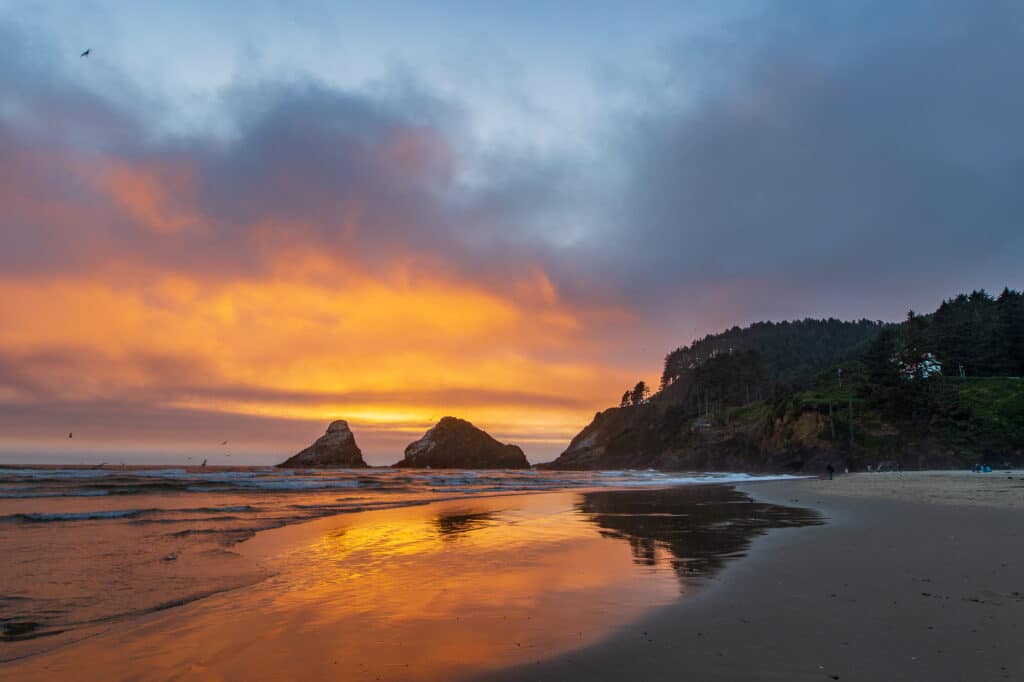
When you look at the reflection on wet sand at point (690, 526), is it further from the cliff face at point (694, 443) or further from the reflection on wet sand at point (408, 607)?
the cliff face at point (694, 443)

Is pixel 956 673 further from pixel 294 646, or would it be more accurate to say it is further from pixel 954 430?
pixel 954 430

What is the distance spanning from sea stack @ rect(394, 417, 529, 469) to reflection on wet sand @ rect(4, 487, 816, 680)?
138 meters

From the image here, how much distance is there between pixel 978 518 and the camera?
16.2m

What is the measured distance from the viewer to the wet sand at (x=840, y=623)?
5.16m

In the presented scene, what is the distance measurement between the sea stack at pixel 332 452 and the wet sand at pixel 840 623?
453 feet

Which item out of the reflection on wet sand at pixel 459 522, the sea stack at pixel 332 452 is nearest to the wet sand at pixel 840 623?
the reflection on wet sand at pixel 459 522

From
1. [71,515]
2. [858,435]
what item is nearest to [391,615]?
[71,515]

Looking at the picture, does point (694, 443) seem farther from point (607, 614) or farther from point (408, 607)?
point (408, 607)

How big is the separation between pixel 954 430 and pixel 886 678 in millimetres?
87995

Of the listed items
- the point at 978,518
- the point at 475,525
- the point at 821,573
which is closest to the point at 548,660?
the point at 821,573

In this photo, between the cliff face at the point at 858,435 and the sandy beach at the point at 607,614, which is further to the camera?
the cliff face at the point at 858,435

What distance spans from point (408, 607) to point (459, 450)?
149 m

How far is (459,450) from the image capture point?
506 ft

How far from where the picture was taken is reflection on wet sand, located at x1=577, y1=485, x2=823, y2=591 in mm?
11852
